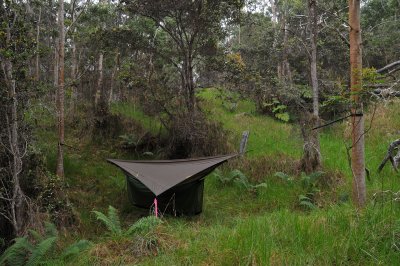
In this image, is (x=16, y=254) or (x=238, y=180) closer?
(x=16, y=254)

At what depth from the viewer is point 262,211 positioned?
766cm

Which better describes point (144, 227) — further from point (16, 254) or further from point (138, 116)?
point (138, 116)

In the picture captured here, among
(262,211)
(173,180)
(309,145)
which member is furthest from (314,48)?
(173,180)

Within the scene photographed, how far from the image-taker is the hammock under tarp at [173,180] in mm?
7000

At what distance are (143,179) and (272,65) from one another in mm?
11507

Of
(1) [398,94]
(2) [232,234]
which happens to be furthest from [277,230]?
(1) [398,94]

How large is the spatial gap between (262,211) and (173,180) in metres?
1.87

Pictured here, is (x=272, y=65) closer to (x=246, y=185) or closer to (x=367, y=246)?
(x=246, y=185)

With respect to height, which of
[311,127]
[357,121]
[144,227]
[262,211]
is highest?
[357,121]

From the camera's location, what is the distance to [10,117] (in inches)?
227

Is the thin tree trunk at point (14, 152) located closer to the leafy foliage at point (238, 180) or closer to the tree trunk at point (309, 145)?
the leafy foliage at point (238, 180)

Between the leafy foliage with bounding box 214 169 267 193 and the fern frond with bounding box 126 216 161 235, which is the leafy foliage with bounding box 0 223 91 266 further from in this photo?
the leafy foliage with bounding box 214 169 267 193

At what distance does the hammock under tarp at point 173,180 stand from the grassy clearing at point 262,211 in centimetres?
37

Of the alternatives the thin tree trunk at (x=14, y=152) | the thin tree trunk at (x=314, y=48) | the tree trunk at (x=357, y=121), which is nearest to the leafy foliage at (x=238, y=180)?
the thin tree trunk at (x=314, y=48)
